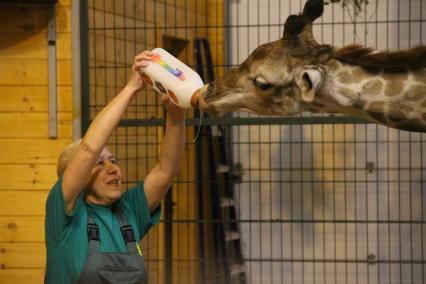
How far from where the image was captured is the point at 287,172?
7.54m

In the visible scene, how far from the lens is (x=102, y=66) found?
6.45 metres

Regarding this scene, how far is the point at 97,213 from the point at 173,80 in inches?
24.1

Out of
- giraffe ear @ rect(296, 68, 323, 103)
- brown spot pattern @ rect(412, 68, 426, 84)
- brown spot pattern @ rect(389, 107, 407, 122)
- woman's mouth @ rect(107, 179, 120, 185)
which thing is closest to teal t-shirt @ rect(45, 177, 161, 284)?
woman's mouth @ rect(107, 179, 120, 185)

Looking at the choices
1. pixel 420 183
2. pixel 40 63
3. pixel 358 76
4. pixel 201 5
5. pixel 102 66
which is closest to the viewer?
pixel 358 76

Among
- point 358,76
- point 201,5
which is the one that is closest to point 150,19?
point 201,5

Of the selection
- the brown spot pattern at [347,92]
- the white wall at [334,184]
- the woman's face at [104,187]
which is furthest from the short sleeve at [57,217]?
the white wall at [334,184]

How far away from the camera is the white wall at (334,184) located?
23.1 feet

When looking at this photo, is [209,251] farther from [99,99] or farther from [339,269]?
[99,99]

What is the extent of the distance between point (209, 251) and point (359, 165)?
130cm

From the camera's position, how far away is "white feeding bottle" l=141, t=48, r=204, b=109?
3795mm

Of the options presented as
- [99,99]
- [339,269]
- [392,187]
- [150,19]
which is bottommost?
[339,269]

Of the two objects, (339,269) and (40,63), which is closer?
(40,63)

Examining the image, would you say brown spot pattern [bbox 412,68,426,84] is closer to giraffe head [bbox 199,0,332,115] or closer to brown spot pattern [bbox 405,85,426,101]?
brown spot pattern [bbox 405,85,426,101]

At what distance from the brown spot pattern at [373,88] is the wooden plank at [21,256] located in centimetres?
281
